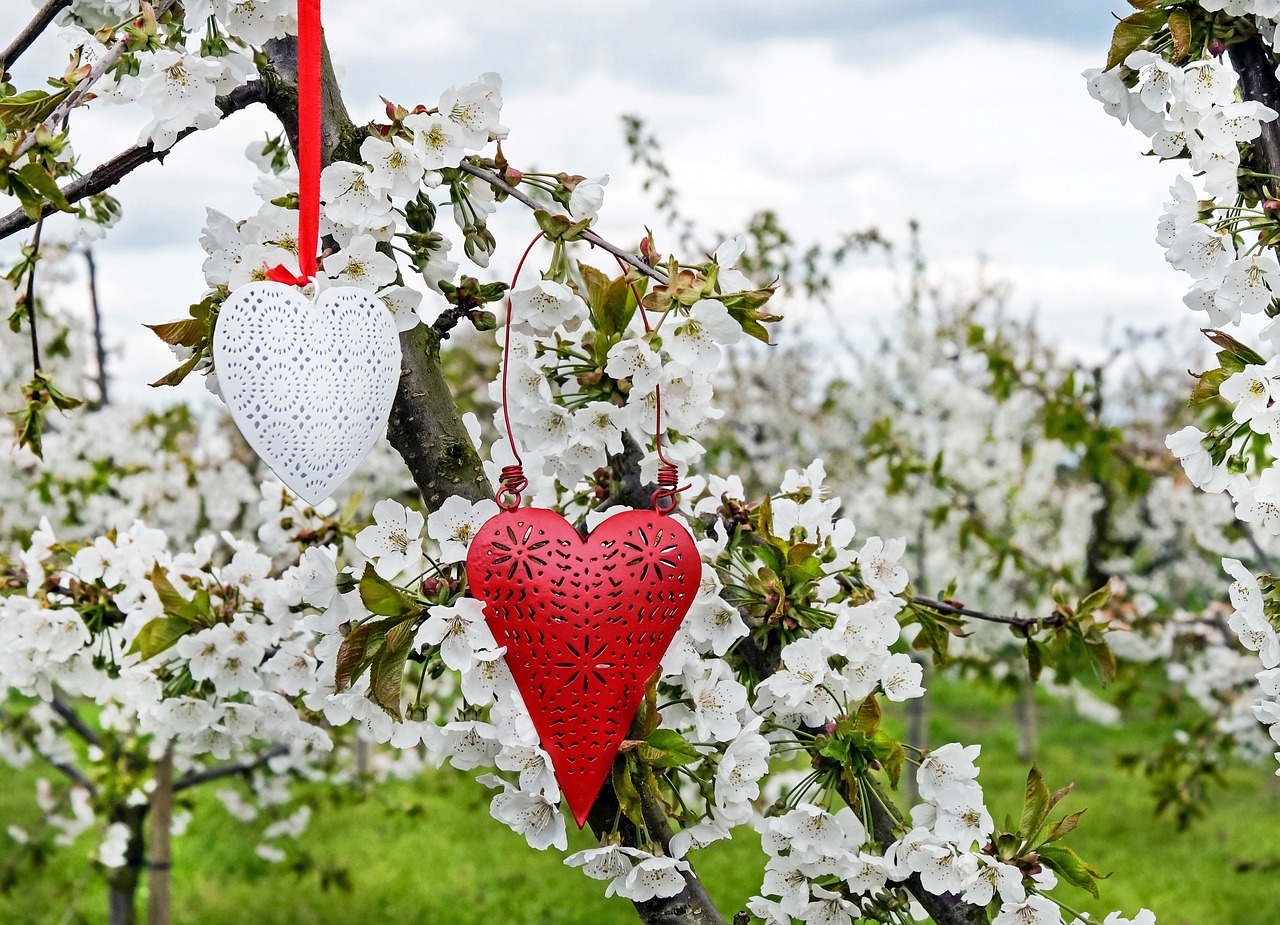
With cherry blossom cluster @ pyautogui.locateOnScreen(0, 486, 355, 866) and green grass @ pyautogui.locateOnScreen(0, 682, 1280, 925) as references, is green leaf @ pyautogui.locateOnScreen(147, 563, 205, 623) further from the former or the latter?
green grass @ pyautogui.locateOnScreen(0, 682, 1280, 925)

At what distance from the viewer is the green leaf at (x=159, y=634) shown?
5.47 ft

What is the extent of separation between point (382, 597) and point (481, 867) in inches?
215

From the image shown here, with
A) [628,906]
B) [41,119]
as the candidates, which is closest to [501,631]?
[41,119]

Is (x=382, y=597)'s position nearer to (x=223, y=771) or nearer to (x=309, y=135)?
(x=309, y=135)

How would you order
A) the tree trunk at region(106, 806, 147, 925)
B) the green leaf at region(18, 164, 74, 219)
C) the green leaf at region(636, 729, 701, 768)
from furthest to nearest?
the tree trunk at region(106, 806, 147, 925) → the green leaf at region(636, 729, 701, 768) → the green leaf at region(18, 164, 74, 219)

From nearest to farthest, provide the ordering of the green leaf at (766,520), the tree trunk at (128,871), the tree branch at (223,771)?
the green leaf at (766,520), the tree branch at (223,771), the tree trunk at (128,871)

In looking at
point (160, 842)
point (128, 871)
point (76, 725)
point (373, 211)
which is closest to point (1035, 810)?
point (373, 211)

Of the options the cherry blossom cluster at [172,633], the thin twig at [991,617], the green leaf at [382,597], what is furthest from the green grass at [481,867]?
the green leaf at [382,597]

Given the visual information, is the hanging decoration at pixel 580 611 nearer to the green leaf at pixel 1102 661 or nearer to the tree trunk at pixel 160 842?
the green leaf at pixel 1102 661

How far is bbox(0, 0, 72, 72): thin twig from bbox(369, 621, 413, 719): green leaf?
2.86ft

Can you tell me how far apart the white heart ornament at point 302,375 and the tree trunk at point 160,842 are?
114 inches

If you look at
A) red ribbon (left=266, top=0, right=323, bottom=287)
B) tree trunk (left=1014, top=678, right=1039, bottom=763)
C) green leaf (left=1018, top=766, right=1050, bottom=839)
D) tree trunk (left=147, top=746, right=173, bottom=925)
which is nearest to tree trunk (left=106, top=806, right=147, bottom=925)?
tree trunk (left=147, top=746, right=173, bottom=925)

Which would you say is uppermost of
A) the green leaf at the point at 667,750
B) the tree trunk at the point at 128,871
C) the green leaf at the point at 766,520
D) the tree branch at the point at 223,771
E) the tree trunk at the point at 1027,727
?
the green leaf at the point at 766,520

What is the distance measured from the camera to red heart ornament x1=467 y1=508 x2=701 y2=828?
1.24m
